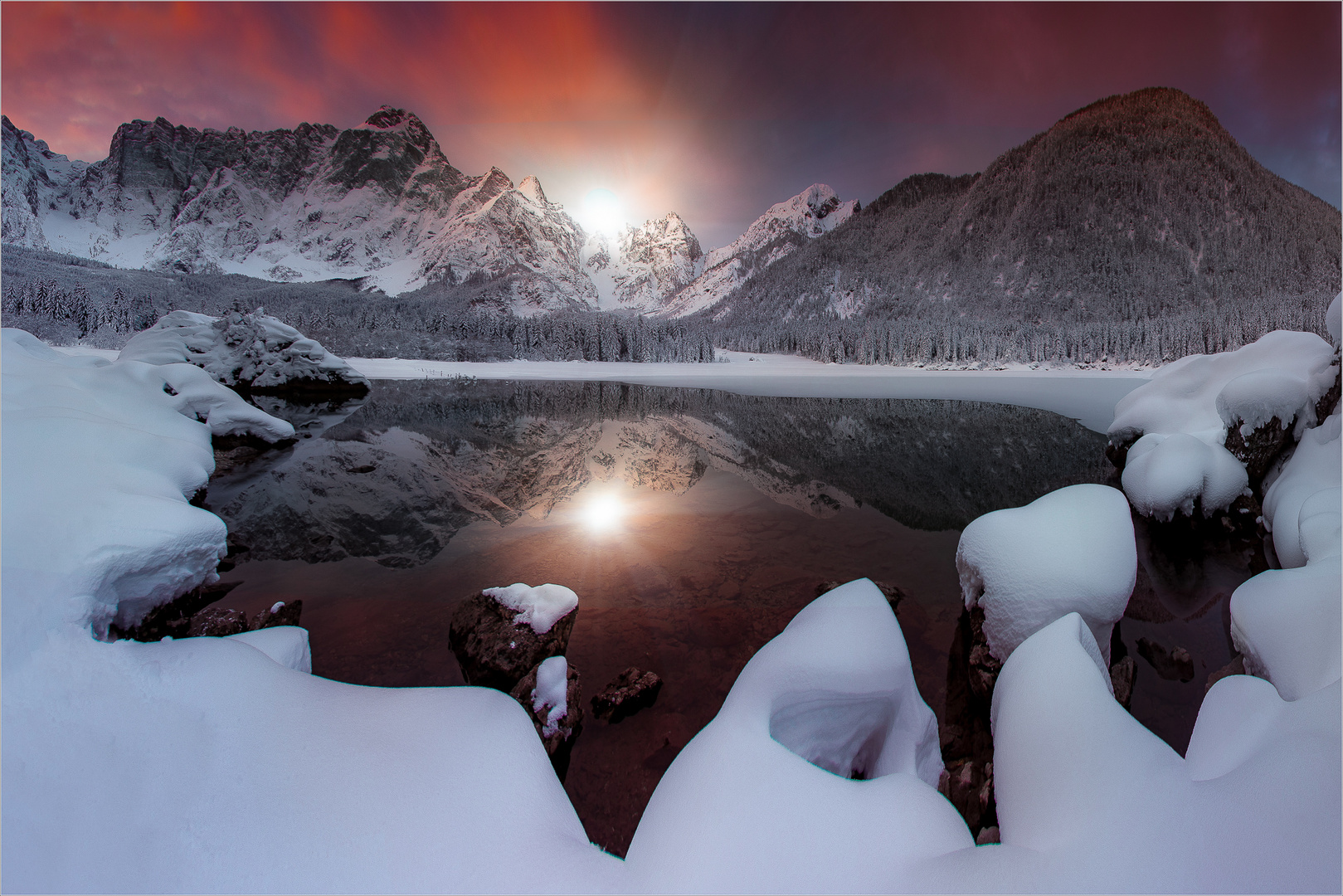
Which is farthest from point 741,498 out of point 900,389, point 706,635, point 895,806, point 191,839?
point 900,389

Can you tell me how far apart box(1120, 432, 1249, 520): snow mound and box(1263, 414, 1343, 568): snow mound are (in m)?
0.53

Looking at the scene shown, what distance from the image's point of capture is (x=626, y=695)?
467cm

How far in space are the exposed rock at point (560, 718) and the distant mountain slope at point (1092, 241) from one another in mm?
136012

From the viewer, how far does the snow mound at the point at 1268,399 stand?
8.62 meters

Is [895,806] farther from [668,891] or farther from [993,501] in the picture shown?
[993,501]

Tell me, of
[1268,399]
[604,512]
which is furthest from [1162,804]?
[1268,399]

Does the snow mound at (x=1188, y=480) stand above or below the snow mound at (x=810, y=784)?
above

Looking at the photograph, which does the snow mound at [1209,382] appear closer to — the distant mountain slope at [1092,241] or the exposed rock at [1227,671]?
the exposed rock at [1227,671]

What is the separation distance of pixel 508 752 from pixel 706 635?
10.5ft

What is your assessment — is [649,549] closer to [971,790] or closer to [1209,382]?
[971,790]

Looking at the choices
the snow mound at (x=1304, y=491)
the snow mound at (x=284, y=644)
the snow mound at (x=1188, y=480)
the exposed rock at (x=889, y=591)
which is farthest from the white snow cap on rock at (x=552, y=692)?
the snow mound at (x=1188, y=480)

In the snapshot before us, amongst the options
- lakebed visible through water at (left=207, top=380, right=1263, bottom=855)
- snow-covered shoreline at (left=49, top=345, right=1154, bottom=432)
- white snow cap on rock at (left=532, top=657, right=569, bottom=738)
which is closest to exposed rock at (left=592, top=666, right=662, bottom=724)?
lakebed visible through water at (left=207, top=380, right=1263, bottom=855)

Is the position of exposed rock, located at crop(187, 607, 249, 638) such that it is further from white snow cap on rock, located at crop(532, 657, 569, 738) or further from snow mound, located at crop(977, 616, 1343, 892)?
snow mound, located at crop(977, 616, 1343, 892)

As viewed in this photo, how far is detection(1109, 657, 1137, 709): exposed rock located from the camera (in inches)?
180
